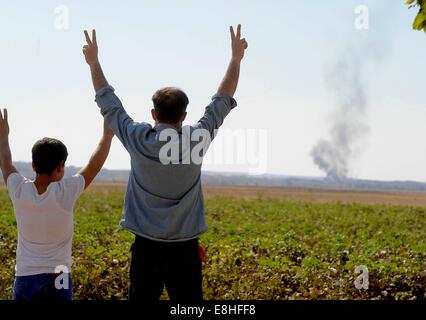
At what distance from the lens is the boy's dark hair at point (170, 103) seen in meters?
3.68

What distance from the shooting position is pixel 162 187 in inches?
145

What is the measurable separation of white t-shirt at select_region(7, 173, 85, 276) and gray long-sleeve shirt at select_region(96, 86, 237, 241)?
35 centimetres

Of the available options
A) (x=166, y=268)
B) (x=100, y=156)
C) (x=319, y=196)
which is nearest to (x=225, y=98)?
(x=100, y=156)

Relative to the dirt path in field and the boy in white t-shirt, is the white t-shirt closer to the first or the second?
the boy in white t-shirt

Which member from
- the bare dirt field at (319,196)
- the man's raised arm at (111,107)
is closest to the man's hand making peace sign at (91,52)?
the man's raised arm at (111,107)

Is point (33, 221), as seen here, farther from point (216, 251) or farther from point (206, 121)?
point (216, 251)

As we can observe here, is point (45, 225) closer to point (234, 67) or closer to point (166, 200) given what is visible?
point (166, 200)

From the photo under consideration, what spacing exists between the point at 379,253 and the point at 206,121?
868 centimetres

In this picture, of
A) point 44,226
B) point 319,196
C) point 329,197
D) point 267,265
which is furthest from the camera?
point 319,196

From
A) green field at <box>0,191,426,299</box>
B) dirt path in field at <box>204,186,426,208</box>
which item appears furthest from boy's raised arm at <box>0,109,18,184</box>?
dirt path in field at <box>204,186,426,208</box>

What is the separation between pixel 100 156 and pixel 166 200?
24.0 inches

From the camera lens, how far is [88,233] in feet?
45.7

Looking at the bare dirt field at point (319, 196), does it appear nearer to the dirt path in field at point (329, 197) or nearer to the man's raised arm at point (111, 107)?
the dirt path in field at point (329, 197)
